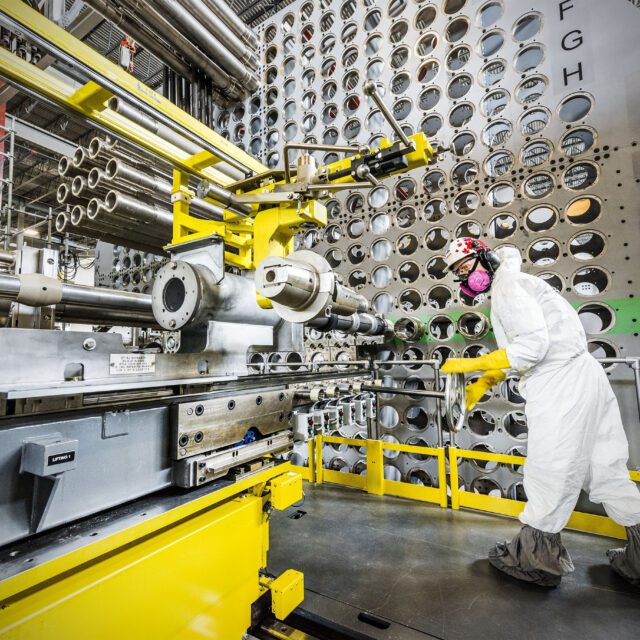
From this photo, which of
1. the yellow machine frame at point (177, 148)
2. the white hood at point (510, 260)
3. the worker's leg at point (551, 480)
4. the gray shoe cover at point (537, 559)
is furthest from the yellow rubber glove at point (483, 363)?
the yellow machine frame at point (177, 148)

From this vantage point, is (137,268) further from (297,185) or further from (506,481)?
(506,481)

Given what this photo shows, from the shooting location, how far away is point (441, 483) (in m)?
3.10

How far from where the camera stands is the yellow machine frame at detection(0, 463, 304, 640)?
0.80 metres

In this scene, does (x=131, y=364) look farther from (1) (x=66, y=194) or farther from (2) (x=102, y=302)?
(1) (x=66, y=194)

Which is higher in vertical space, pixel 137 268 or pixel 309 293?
pixel 137 268

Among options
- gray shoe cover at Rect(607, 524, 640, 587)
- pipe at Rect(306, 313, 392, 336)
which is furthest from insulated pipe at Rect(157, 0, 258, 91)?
gray shoe cover at Rect(607, 524, 640, 587)

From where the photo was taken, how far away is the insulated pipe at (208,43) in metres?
3.75

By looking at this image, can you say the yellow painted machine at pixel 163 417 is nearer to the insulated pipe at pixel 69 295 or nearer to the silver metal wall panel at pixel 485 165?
the insulated pipe at pixel 69 295

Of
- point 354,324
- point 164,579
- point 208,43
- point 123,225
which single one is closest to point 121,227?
point 123,225

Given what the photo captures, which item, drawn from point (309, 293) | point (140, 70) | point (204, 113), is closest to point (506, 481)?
point (309, 293)

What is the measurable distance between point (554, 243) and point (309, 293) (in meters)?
2.58

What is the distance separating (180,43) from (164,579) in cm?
492

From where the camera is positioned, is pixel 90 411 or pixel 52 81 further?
pixel 52 81

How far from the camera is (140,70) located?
19.7 feet
